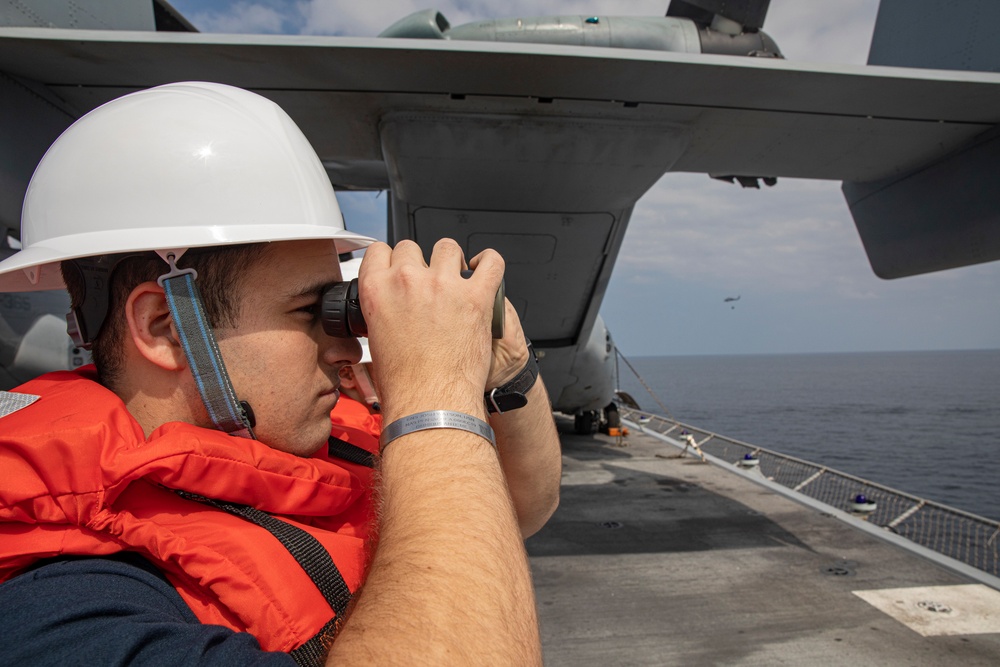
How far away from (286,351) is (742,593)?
4.84 m

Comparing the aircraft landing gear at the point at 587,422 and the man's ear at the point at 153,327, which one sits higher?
the man's ear at the point at 153,327

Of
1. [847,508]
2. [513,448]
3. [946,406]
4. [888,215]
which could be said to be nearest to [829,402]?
[946,406]

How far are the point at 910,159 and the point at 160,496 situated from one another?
6.01m

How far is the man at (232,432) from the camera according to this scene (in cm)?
86

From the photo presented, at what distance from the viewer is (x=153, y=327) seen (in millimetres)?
1323

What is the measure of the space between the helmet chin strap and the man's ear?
4 cm

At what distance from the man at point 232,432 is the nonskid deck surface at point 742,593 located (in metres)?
3.46

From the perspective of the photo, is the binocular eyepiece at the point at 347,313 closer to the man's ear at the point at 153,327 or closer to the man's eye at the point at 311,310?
the man's eye at the point at 311,310

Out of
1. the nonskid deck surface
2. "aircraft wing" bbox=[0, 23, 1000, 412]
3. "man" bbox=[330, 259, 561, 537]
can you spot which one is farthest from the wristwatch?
the nonskid deck surface

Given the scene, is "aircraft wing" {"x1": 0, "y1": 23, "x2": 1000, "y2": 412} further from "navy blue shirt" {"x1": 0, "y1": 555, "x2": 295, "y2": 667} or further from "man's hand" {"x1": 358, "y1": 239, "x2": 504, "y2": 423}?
"navy blue shirt" {"x1": 0, "y1": 555, "x2": 295, "y2": 667}

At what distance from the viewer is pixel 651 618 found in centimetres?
458

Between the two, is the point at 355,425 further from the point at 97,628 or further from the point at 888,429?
the point at 888,429

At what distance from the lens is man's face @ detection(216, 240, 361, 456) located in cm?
132

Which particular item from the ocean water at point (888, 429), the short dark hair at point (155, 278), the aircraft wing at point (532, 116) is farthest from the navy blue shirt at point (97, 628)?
the ocean water at point (888, 429)
